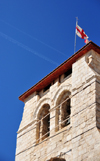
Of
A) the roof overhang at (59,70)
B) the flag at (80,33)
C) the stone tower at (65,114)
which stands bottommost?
the stone tower at (65,114)

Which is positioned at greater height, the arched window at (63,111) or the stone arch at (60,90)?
the stone arch at (60,90)

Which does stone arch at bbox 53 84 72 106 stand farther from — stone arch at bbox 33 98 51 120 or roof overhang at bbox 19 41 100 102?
roof overhang at bbox 19 41 100 102

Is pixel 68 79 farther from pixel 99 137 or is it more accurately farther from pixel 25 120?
pixel 99 137

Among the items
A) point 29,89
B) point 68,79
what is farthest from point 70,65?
point 29,89

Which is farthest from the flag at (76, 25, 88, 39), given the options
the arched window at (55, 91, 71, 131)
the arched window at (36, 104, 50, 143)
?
the arched window at (36, 104, 50, 143)

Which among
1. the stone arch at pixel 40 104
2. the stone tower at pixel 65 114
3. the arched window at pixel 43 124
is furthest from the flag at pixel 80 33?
the arched window at pixel 43 124

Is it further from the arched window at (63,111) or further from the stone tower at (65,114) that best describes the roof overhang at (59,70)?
the arched window at (63,111)

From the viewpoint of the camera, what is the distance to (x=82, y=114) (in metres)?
19.3

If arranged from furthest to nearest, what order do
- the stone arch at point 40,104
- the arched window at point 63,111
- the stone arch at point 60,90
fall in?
the stone arch at point 40,104
the stone arch at point 60,90
the arched window at point 63,111

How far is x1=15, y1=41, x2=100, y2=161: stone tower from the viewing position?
1852 cm

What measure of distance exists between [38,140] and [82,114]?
364 cm

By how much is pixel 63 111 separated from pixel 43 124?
1.57 metres

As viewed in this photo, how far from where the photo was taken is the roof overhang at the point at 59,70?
70.1ft

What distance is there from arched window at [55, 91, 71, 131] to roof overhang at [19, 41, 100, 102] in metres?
1.40
